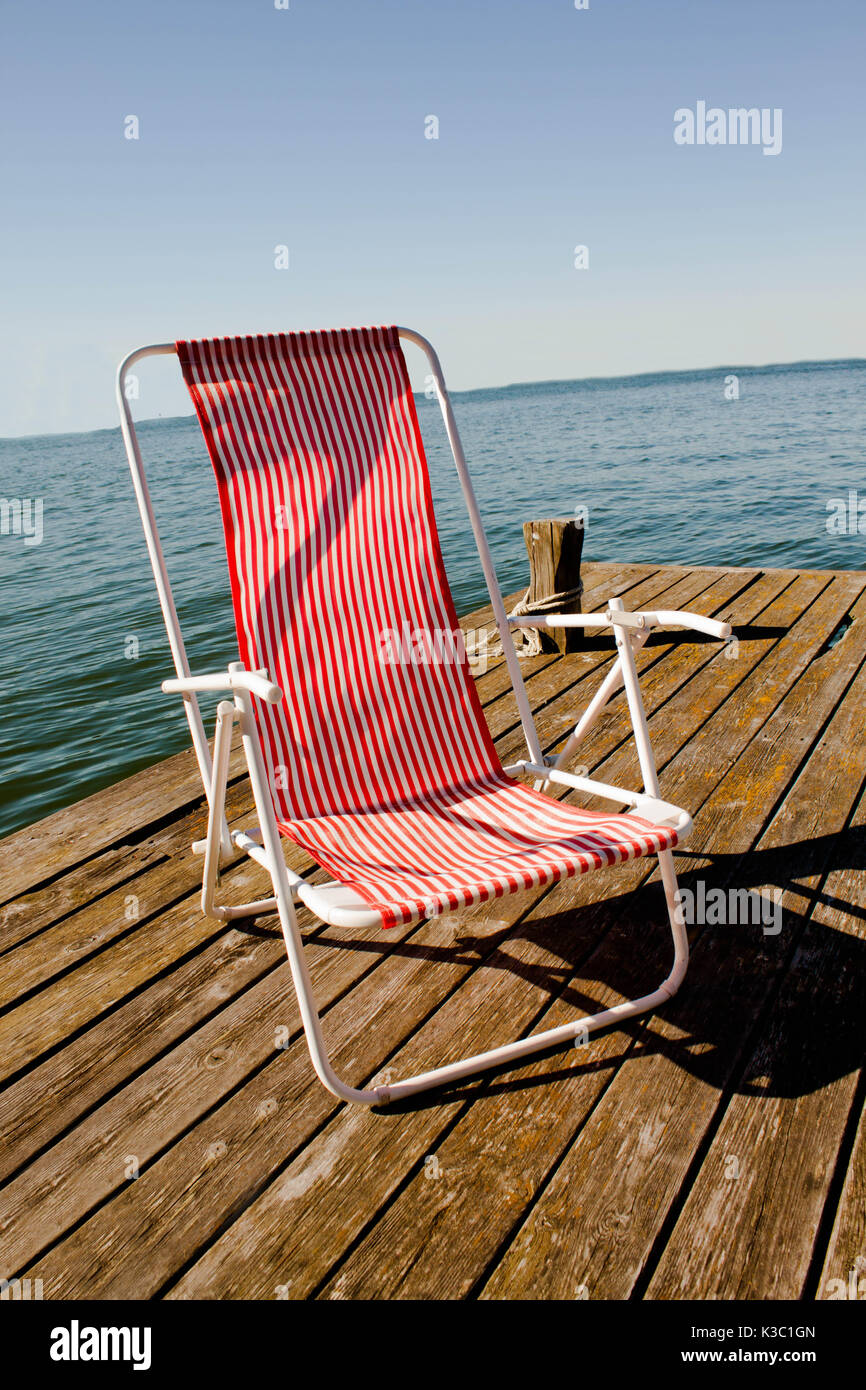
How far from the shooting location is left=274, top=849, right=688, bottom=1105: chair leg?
5.05ft

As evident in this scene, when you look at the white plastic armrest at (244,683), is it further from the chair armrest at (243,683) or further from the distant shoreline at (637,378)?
the distant shoreline at (637,378)

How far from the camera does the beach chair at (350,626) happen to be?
78.6 inches

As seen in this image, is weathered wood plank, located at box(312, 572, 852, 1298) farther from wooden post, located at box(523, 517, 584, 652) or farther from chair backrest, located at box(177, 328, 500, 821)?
wooden post, located at box(523, 517, 584, 652)

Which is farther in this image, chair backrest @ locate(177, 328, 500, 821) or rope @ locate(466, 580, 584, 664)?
rope @ locate(466, 580, 584, 664)

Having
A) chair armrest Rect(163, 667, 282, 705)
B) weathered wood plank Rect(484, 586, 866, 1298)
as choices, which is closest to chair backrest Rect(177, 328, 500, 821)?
chair armrest Rect(163, 667, 282, 705)

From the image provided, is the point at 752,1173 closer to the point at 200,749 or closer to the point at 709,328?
the point at 200,749

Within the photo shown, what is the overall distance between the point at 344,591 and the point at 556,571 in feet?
6.93

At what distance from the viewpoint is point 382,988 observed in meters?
1.98

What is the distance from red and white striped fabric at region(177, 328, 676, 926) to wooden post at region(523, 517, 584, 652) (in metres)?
1.81

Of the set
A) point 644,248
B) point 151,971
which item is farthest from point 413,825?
point 644,248

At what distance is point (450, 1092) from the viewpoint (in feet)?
5.54

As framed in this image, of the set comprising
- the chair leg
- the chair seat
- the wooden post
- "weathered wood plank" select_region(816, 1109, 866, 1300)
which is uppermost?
the wooden post

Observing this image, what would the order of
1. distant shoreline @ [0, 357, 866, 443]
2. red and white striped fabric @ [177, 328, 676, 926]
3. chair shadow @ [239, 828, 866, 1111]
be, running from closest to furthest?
chair shadow @ [239, 828, 866, 1111] < red and white striped fabric @ [177, 328, 676, 926] < distant shoreline @ [0, 357, 866, 443]

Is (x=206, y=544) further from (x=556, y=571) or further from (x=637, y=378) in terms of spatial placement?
(x=637, y=378)
